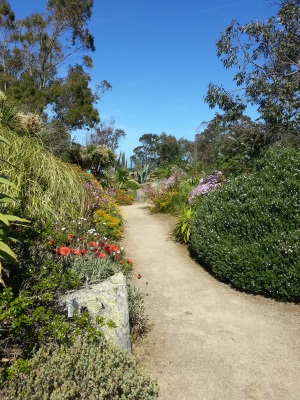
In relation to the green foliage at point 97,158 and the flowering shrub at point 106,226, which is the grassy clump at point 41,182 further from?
the green foliage at point 97,158

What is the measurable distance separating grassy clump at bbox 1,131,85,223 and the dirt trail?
5.17 feet

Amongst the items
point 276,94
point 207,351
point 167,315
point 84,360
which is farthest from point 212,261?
point 276,94

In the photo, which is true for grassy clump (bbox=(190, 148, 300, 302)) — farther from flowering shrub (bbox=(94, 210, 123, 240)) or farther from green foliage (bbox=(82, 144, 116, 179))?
green foliage (bbox=(82, 144, 116, 179))

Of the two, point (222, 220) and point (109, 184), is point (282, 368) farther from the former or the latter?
point (109, 184)

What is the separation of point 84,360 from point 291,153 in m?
4.16

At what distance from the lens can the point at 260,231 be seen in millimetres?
4496

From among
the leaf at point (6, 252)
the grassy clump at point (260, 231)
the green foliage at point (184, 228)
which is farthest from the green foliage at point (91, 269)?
the green foliage at point (184, 228)

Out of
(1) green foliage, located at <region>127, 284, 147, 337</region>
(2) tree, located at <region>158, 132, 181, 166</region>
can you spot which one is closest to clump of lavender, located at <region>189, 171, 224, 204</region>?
(1) green foliage, located at <region>127, 284, 147, 337</region>

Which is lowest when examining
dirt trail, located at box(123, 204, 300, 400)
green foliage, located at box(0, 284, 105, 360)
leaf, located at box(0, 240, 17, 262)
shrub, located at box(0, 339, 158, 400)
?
dirt trail, located at box(123, 204, 300, 400)

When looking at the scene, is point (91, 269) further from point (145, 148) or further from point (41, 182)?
point (145, 148)

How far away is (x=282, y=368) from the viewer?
9.84ft

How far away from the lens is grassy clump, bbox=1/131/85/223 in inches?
175

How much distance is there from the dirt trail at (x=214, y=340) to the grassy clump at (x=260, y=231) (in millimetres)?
286

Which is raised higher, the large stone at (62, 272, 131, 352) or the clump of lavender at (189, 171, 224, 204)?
the clump of lavender at (189, 171, 224, 204)
